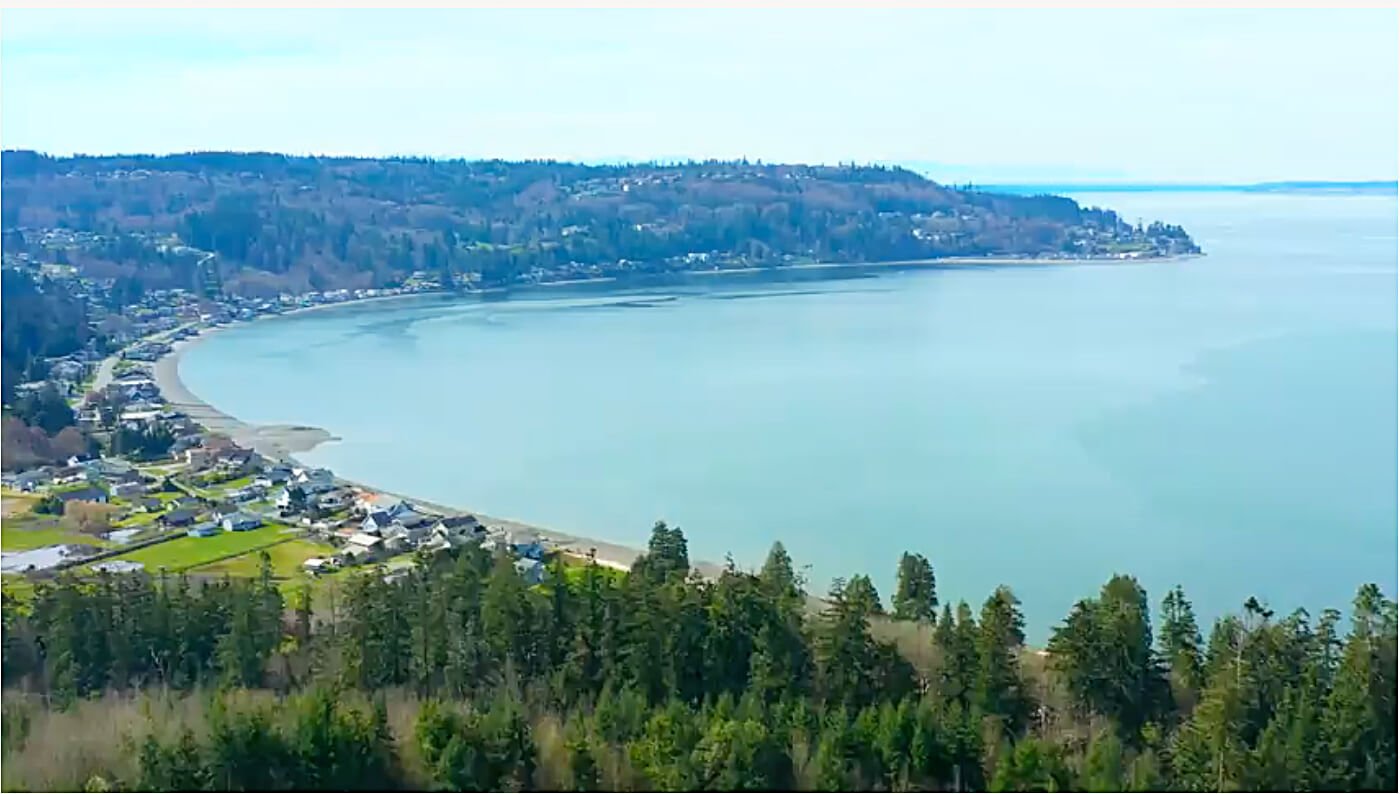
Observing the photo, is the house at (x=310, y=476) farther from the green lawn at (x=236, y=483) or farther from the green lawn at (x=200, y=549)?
the green lawn at (x=200, y=549)

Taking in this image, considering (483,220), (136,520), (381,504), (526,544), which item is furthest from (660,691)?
(483,220)

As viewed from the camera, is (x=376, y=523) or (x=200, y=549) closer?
(x=200, y=549)

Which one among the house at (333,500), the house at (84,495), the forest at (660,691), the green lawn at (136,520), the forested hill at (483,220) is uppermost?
the forested hill at (483,220)

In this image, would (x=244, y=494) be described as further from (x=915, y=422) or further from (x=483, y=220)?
(x=483, y=220)

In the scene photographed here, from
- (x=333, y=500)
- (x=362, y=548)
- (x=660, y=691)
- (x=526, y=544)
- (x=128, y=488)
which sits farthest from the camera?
(x=128, y=488)

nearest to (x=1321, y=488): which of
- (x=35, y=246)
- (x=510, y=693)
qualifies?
(x=510, y=693)

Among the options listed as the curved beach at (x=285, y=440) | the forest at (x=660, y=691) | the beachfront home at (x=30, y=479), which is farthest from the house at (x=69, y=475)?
the forest at (x=660, y=691)

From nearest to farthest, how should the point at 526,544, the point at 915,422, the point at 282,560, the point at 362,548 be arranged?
the point at 282,560
the point at 362,548
the point at 526,544
the point at 915,422
